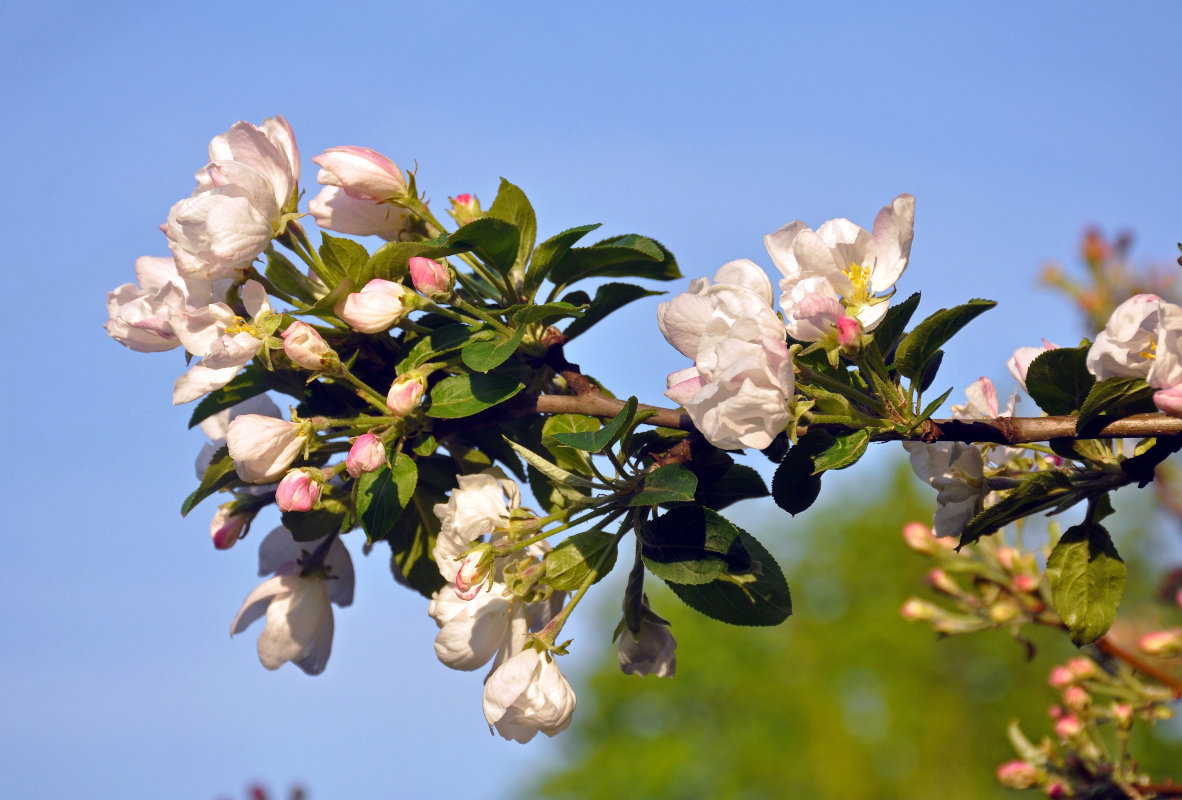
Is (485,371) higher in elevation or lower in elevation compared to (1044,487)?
higher

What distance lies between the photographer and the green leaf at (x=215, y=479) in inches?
58.2

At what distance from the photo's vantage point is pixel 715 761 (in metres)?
18.5

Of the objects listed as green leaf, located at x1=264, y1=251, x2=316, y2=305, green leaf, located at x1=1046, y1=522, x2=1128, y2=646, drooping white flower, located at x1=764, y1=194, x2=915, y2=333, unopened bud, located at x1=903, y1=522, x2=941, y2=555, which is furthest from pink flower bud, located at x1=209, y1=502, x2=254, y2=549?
unopened bud, located at x1=903, y1=522, x2=941, y2=555

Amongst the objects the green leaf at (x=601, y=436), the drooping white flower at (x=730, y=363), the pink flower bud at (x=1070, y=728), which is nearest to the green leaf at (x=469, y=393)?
the green leaf at (x=601, y=436)

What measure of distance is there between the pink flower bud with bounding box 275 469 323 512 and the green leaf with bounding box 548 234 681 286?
0.49 meters

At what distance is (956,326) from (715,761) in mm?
18726

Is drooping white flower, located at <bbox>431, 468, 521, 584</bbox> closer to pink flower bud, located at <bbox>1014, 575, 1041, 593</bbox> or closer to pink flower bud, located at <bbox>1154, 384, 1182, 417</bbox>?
pink flower bud, located at <bbox>1154, 384, 1182, 417</bbox>

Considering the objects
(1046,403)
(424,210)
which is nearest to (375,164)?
(424,210)

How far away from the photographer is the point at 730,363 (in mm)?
1130

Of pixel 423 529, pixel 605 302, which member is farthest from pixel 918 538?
pixel 423 529

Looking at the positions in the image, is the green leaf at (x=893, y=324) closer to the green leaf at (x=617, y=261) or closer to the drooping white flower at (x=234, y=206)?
the green leaf at (x=617, y=261)

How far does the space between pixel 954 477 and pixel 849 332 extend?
0.36m

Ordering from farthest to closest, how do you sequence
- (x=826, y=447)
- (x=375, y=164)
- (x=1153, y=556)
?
(x=1153, y=556), (x=375, y=164), (x=826, y=447)

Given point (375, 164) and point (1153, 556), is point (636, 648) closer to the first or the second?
point (375, 164)
